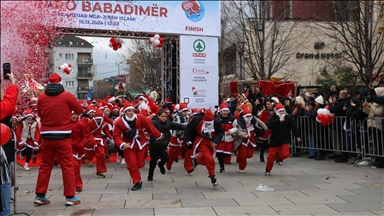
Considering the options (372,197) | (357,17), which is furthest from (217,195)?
(357,17)

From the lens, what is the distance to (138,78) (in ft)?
125

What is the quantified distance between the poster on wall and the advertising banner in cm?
39

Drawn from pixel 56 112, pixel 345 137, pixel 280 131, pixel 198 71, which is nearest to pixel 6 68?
pixel 56 112

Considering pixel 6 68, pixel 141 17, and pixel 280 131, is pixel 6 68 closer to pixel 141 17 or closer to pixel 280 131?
pixel 280 131

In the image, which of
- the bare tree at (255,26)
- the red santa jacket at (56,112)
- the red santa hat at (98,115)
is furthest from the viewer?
the bare tree at (255,26)

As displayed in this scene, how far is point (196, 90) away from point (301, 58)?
16542 millimetres

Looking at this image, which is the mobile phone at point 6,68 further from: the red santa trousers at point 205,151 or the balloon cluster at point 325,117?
the balloon cluster at point 325,117

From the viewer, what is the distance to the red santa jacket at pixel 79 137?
887cm

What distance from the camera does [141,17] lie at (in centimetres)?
1521

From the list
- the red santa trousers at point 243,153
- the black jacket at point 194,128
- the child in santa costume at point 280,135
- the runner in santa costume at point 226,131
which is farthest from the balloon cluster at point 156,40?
the black jacket at point 194,128

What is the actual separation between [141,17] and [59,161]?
929 cm

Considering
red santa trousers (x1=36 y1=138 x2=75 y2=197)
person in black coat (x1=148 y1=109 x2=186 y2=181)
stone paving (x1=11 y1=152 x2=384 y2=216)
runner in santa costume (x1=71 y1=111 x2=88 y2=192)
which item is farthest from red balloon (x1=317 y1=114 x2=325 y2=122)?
red santa trousers (x1=36 y1=138 x2=75 y2=197)

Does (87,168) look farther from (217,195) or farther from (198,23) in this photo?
(198,23)

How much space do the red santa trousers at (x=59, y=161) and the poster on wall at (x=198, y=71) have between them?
30.6ft
